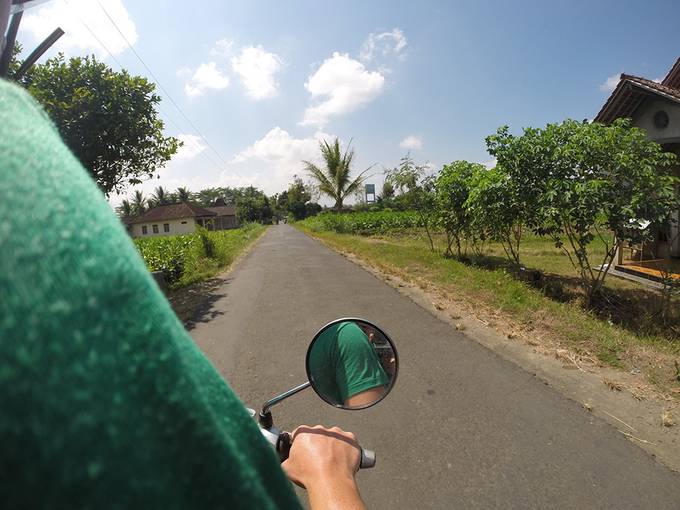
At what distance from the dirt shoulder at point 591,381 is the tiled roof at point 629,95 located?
5681mm

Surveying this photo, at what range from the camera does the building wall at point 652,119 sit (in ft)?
23.0

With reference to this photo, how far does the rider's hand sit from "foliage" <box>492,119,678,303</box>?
563 cm

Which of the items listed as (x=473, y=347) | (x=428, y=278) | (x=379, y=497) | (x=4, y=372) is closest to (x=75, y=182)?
(x=4, y=372)

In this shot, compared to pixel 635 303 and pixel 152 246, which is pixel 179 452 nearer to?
pixel 635 303

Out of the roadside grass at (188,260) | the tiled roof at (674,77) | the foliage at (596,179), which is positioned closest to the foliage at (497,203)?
the foliage at (596,179)

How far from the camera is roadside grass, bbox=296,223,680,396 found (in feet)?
12.5

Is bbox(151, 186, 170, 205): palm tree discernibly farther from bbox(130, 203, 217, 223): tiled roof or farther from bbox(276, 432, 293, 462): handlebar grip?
bbox(276, 432, 293, 462): handlebar grip

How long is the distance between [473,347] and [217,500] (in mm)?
4501

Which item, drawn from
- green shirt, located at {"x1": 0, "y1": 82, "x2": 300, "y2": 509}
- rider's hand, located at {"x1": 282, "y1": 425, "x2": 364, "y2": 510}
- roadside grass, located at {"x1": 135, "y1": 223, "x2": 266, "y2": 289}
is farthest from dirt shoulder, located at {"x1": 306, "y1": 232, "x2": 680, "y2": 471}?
roadside grass, located at {"x1": 135, "y1": 223, "x2": 266, "y2": 289}

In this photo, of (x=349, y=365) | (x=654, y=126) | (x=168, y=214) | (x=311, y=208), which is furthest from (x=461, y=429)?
(x=311, y=208)

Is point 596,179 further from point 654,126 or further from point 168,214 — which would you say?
point 168,214

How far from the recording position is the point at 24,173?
1.01 feet

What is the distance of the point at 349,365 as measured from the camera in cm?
131

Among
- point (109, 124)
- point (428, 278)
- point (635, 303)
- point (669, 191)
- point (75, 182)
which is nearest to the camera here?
point (75, 182)
